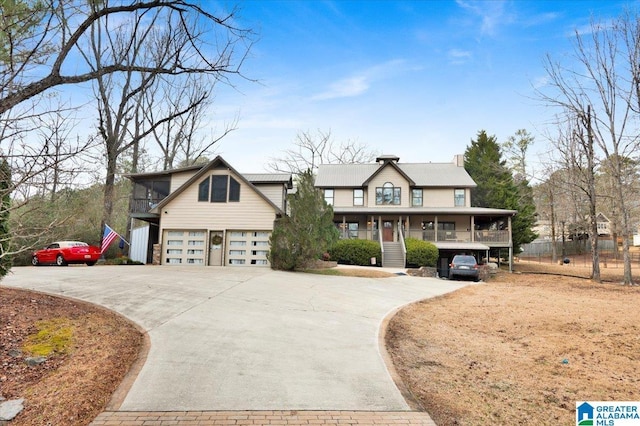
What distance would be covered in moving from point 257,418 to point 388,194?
84.3ft

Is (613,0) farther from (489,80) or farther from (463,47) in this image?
(463,47)

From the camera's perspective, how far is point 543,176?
2409 centimetres

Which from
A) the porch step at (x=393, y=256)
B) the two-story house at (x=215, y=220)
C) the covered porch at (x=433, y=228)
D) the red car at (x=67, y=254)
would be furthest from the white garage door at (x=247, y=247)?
the porch step at (x=393, y=256)

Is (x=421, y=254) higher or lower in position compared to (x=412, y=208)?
lower

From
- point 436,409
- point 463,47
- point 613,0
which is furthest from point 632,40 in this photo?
point 436,409

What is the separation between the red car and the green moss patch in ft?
48.7

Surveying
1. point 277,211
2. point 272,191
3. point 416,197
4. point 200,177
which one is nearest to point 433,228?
point 416,197

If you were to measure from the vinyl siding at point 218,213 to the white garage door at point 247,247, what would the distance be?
1.35 ft

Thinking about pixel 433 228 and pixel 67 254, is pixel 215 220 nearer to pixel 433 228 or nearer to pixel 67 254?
pixel 67 254

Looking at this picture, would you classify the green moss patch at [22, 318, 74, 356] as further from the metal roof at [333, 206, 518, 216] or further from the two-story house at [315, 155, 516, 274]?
the metal roof at [333, 206, 518, 216]

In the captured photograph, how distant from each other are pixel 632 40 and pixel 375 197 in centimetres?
1709

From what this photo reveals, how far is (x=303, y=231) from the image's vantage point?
58.4 feet

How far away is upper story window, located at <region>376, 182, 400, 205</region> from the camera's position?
28359 mm

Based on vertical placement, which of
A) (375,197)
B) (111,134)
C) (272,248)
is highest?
(111,134)
